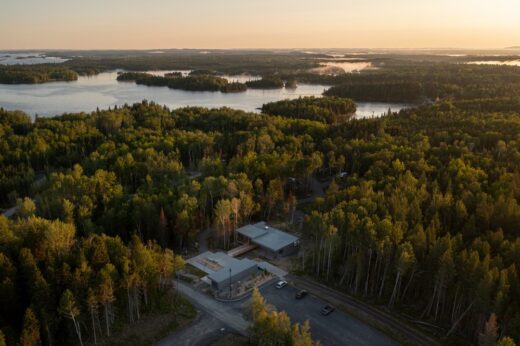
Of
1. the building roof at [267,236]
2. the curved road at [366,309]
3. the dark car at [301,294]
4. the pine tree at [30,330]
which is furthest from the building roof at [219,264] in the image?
the pine tree at [30,330]

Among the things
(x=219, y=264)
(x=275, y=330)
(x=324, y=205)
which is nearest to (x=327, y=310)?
(x=275, y=330)

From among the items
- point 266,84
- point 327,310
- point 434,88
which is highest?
point 434,88

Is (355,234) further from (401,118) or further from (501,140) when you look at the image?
(401,118)

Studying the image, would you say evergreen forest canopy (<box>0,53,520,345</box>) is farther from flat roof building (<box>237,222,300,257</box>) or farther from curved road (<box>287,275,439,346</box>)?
flat roof building (<box>237,222,300,257</box>)

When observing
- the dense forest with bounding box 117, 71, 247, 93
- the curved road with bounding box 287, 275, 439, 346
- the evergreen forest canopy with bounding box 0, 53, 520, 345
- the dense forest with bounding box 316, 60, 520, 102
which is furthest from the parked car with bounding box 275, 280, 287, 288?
the dense forest with bounding box 117, 71, 247, 93

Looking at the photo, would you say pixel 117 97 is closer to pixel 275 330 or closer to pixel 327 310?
pixel 327 310

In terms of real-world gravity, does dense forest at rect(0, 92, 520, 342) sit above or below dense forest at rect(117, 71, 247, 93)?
below

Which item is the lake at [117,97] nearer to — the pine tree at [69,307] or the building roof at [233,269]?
the building roof at [233,269]
